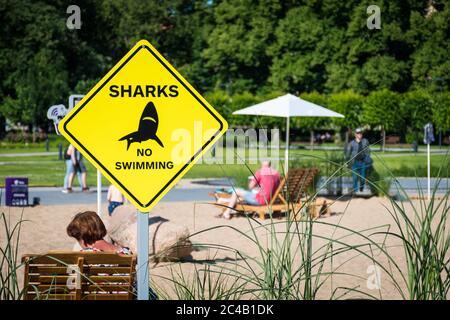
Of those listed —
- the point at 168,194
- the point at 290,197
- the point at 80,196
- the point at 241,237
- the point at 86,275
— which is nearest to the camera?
the point at 86,275

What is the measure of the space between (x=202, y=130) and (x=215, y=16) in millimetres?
61670

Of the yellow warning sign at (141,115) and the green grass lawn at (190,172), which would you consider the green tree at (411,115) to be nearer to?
the green grass lawn at (190,172)

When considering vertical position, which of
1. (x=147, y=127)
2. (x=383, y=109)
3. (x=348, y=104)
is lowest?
(x=147, y=127)

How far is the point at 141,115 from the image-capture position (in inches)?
160

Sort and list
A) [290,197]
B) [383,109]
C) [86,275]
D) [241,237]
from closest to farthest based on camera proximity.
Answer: [86,275]
[241,237]
[290,197]
[383,109]

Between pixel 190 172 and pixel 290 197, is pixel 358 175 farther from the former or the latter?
pixel 190 172

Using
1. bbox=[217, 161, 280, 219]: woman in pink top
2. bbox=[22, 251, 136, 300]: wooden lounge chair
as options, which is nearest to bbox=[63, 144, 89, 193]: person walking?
bbox=[217, 161, 280, 219]: woman in pink top

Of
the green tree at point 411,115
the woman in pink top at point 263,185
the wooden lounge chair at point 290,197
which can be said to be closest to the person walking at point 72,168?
the wooden lounge chair at point 290,197

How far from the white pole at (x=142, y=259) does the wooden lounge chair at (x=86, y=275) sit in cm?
70

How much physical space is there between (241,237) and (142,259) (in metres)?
7.11

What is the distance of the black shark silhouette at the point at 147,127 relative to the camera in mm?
4000

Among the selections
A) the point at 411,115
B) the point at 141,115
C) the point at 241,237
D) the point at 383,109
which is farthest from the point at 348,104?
the point at 141,115
